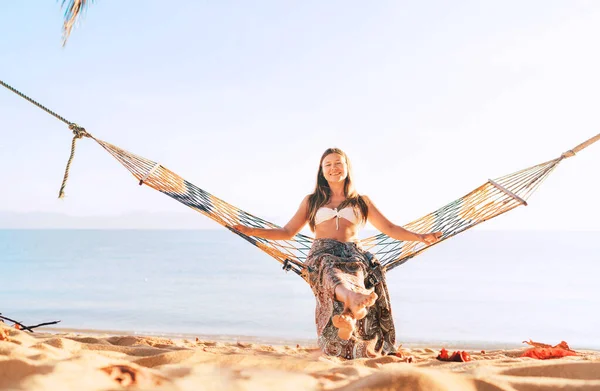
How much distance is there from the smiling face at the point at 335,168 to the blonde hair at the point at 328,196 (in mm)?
21

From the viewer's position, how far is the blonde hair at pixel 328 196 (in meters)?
2.66

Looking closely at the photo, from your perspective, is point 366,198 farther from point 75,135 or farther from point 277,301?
point 277,301

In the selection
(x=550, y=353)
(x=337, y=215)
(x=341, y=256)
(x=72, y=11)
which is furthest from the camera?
(x=72, y=11)

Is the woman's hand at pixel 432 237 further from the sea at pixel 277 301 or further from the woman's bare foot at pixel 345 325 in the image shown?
the sea at pixel 277 301

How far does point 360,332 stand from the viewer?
2318 millimetres

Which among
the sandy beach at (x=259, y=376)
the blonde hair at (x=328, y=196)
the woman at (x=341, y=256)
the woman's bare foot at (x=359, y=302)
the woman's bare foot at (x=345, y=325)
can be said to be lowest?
the sandy beach at (x=259, y=376)

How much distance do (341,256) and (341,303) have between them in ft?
0.70

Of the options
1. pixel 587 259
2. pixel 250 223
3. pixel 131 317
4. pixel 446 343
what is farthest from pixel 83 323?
pixel 587 259

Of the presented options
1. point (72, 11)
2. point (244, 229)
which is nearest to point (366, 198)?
point (244, 229)

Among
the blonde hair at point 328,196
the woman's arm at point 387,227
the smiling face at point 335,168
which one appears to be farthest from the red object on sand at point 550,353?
the smiling face at point 335,168

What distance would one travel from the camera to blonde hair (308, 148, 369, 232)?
2.66m

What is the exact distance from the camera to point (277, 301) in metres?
8.73

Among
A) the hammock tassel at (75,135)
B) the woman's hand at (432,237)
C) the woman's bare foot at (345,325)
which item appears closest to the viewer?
the woman's bare foot at (345,325)

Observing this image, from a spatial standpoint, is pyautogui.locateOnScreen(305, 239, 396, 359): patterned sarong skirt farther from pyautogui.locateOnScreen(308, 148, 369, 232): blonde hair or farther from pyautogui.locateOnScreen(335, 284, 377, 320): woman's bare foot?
pyautogui.locateOnScreen(335, 284, 377, 320): woman's bare foot
